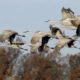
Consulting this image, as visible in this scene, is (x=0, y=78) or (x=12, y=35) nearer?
(x=12, y=35)

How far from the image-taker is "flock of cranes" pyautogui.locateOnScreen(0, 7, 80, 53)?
1.95 metres

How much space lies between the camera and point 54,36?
2.01m

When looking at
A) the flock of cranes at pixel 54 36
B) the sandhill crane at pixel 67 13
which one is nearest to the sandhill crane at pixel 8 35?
the flock of cranes at pixel 54 36

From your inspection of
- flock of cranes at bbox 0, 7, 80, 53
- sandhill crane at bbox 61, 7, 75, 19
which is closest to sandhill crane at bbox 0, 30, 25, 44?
flock of cranes at bbox 0, 7, 80, 53

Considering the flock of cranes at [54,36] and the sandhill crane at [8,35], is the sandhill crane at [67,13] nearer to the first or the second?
the flock of cranes at [54,36]

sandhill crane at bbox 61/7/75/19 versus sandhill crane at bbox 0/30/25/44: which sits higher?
sandhill crane at bbox 61/7/75/19

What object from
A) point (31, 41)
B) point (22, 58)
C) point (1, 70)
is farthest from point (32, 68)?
point (31, 41)

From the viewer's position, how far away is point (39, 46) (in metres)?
2.12

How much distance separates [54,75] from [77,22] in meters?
41.6

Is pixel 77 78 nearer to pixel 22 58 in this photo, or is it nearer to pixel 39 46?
pixel 22 58

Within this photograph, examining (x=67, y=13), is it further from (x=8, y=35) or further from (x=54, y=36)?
(x=8, y=35)

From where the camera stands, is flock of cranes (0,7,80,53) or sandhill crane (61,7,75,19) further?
sandhill crane (61,7,75,19)

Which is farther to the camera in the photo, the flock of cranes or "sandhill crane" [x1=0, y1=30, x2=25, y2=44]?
"sandhill crane" [x1=0, y1=30, x2=25, y2=44]

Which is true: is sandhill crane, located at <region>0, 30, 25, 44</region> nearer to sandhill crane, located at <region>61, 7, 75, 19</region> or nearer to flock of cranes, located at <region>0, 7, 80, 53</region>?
flock of cranes, located at <region>0, 7, 80, 53</region>
